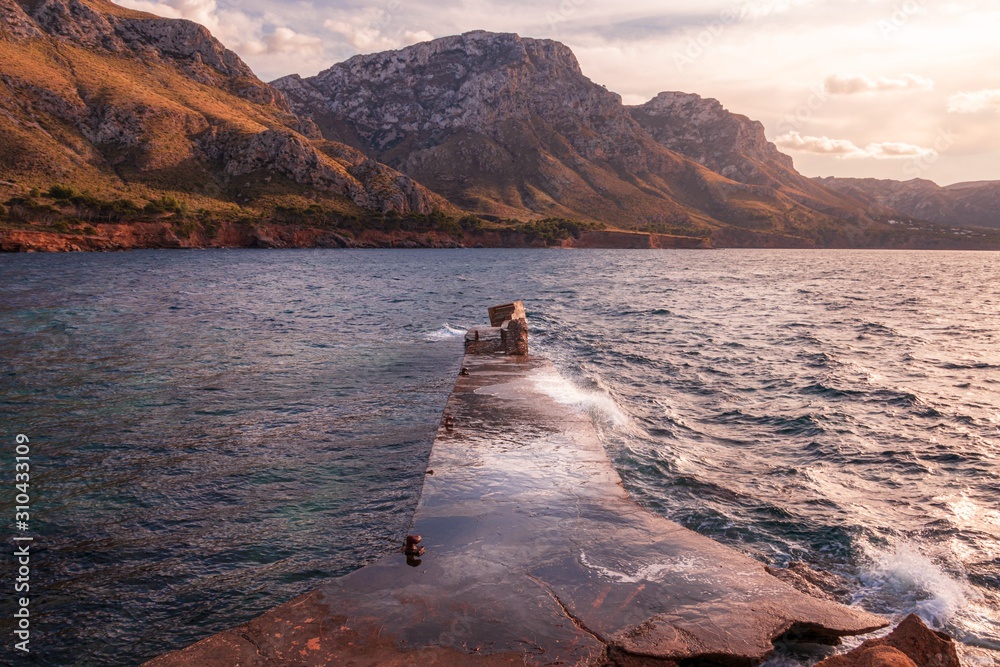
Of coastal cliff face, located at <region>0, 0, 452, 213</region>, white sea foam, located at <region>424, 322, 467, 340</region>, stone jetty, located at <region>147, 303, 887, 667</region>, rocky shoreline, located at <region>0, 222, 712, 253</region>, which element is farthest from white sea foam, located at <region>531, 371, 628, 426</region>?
coastal cliff face, located at <region>0, 0, 452, 213</region>

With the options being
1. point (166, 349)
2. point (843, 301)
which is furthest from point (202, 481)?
point (843, 301)

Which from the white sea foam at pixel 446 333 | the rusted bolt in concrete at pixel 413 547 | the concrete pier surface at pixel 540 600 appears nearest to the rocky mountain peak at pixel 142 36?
the white sea foam at pixel 446 333

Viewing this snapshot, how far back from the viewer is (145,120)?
12394cm

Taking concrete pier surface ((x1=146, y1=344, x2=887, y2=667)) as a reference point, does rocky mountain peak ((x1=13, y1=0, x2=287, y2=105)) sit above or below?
above

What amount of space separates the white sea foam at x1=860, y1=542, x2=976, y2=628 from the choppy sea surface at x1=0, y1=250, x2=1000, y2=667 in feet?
0.15

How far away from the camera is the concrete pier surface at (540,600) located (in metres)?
5.06

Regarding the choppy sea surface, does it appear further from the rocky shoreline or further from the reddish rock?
the rocky shoreline

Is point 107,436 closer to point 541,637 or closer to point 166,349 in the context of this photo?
point 166,349

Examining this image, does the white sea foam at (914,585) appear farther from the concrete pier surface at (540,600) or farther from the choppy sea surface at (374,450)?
the concrete pier surface at (540,600)

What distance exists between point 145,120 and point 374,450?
14669 cm

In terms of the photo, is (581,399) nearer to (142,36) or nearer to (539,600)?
(539,600)

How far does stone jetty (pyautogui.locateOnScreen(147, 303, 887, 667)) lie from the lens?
16.6ft

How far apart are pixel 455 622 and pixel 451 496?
333cm

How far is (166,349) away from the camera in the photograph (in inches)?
885
